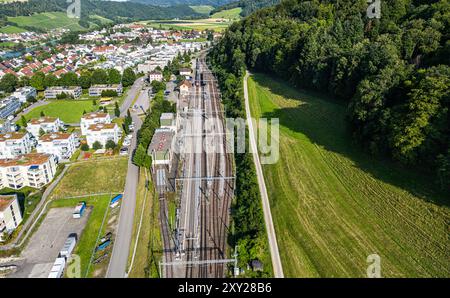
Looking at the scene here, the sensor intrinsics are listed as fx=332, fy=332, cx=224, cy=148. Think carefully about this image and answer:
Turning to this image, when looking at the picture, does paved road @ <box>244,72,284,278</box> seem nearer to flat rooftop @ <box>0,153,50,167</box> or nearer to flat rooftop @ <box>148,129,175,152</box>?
flat rooftop @ <box>148,129,175,152</box>

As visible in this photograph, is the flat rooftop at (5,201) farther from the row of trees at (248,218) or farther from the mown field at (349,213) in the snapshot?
the mown field at (349,213)

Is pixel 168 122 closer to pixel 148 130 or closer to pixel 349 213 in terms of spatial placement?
pixel 148 130

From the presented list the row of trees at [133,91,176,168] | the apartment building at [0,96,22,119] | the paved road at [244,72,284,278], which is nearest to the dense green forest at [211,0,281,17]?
the row of trees at [133,91,176,168]

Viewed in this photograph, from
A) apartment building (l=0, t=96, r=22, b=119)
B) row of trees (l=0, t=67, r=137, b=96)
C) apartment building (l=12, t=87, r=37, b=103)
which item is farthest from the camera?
row of trees (l=0, t=67, r=137, b=96)

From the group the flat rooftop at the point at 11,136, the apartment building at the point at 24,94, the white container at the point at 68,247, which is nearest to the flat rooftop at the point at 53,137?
the flat rooftop at the point at 11,136

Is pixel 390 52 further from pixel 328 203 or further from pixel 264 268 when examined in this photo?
pixel 264 268

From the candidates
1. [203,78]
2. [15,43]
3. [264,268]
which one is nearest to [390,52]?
[264,268]
